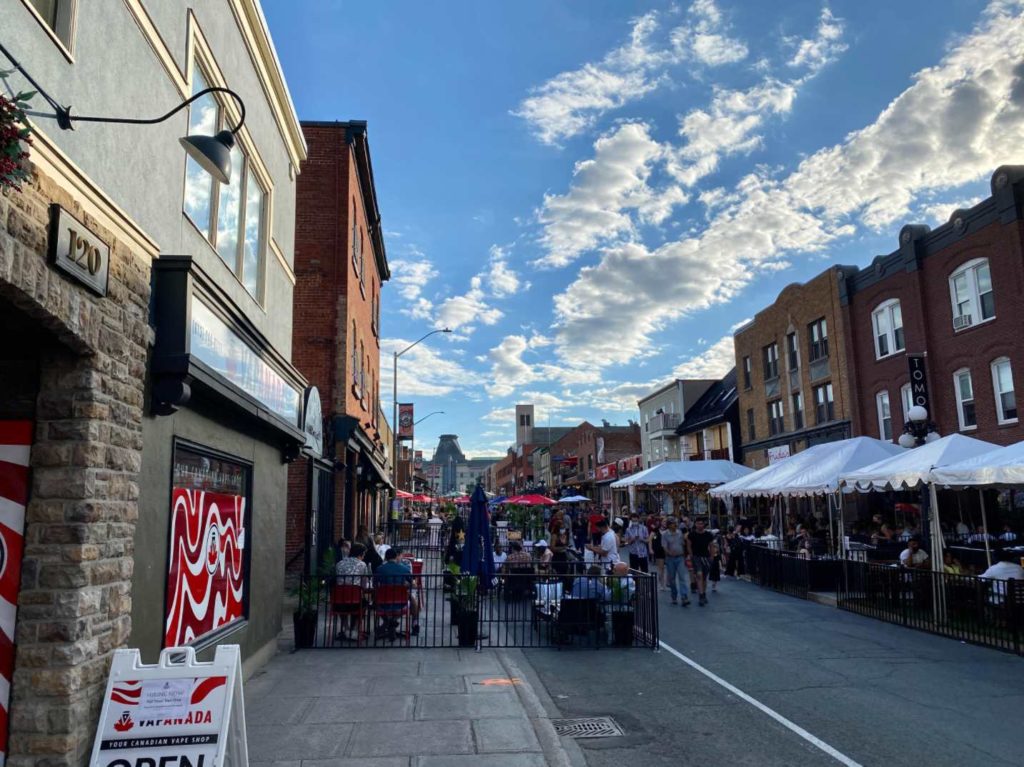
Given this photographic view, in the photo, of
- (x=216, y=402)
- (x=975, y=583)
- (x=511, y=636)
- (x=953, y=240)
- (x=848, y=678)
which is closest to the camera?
(x=216, y=402)

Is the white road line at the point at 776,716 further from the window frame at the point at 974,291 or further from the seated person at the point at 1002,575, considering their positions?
the window frame at the point at 974,291

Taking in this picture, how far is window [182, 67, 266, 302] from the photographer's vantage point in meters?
7.47

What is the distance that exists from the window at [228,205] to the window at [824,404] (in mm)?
25748

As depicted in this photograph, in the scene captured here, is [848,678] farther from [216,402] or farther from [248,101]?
[248,101]

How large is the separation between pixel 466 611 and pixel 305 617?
2.31m

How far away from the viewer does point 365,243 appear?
948 inches

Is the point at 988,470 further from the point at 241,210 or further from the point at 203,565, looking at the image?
the point at 241,210

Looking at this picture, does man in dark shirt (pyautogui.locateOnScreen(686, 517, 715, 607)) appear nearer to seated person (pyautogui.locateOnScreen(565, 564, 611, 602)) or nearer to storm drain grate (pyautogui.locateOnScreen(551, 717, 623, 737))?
seated person (pyautogui.locateOnScreen(565, 564, 611, 602))

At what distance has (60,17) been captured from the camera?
4738 millimetres

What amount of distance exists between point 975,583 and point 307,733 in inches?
397

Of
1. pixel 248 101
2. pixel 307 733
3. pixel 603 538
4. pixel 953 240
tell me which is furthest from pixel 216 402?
pixel 953 240

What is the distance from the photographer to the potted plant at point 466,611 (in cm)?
1084

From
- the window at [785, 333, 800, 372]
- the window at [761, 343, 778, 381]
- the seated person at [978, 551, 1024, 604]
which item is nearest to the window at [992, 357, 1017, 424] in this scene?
the window at [785, 333, 800, 372]

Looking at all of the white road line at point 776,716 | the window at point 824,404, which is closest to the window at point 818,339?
the window at point 824,404
